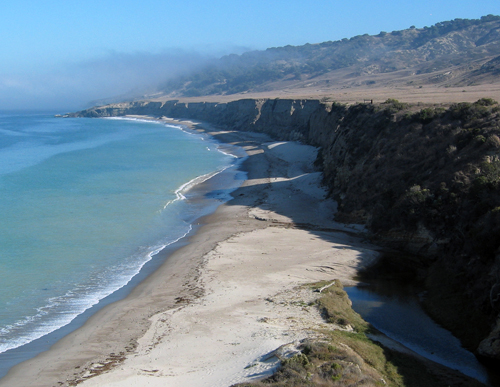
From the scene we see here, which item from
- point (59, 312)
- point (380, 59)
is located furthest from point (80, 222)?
point (380, 59)

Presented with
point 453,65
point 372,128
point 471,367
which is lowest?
point 471,367

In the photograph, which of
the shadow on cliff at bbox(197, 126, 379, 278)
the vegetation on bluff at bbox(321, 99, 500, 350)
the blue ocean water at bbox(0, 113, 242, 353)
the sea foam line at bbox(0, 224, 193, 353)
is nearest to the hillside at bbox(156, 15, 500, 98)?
the shadow on cliff at bbox(197, 126, 379, 278)

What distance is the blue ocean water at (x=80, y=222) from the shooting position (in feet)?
55.5

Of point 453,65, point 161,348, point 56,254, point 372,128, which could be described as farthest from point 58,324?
point 453,65

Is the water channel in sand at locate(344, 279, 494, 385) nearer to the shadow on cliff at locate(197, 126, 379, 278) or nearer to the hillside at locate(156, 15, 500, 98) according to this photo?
the shadow on cliff at locate(197, 126, 379, 278)

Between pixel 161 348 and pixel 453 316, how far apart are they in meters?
9.27

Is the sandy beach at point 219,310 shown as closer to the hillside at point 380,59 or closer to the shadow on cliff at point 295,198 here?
the shadow on cliff at point 295,198

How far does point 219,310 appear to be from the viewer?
14.9 meters

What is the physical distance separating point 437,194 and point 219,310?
38.7 ft

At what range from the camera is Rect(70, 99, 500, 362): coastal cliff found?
1495 cm

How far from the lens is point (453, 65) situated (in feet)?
324

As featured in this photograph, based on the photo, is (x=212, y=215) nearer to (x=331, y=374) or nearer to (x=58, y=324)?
(x=58, y=324)

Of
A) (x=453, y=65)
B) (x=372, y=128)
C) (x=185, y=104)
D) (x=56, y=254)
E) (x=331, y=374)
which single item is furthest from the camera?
(x=185, y=104)

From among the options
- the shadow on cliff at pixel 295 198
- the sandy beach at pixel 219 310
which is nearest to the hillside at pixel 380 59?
the shadow on cliff at pixel 295 198
